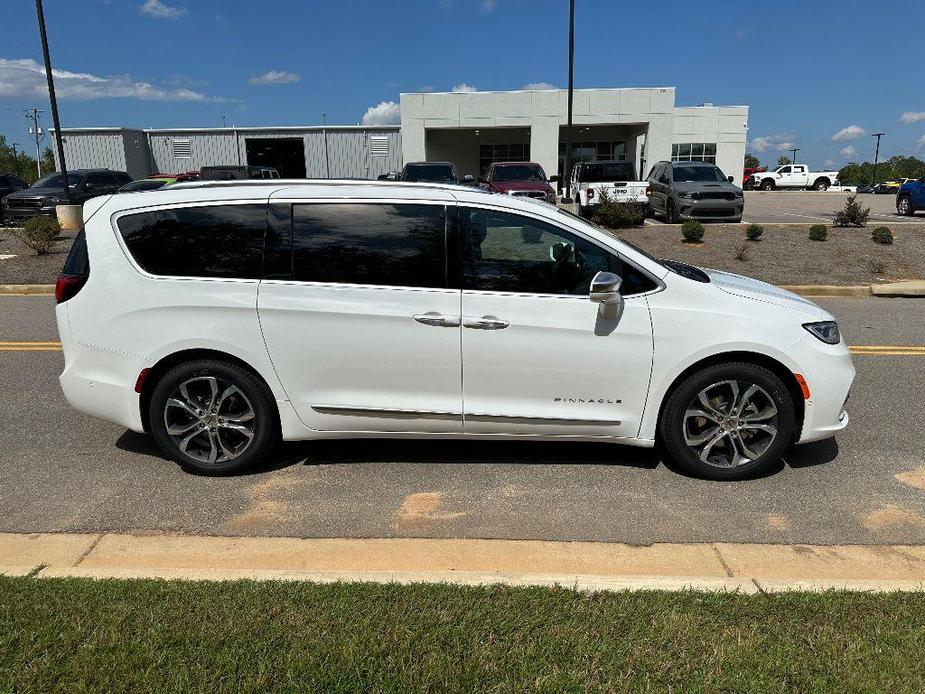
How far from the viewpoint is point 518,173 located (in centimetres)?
2014

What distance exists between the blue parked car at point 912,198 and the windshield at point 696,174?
8.47 m

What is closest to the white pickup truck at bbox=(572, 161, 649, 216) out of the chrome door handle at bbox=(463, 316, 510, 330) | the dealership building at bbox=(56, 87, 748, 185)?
the chrome door handle at bbox=(463, 316, 510, 330)

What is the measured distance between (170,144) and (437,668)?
50514 millimetres

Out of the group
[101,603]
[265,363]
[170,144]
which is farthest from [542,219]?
[170,144]

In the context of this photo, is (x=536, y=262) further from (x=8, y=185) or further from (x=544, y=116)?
(x=544, y=116)

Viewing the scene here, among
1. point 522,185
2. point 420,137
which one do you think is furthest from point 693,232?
point 420,137

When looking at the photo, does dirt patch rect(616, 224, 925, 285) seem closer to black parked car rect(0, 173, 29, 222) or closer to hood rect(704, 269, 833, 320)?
hood rect(704, 269, 833, 320)

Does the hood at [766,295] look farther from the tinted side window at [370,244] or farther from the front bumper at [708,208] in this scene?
the front bumper at [708,208]

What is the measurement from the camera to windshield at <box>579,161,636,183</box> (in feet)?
71.6

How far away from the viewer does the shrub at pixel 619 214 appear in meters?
17.6

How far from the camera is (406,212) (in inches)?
168

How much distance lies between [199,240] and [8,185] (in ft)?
78.4

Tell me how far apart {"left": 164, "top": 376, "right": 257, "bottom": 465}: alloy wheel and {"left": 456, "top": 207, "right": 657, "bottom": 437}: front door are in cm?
144

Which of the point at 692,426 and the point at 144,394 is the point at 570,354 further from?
the point at 144,394
